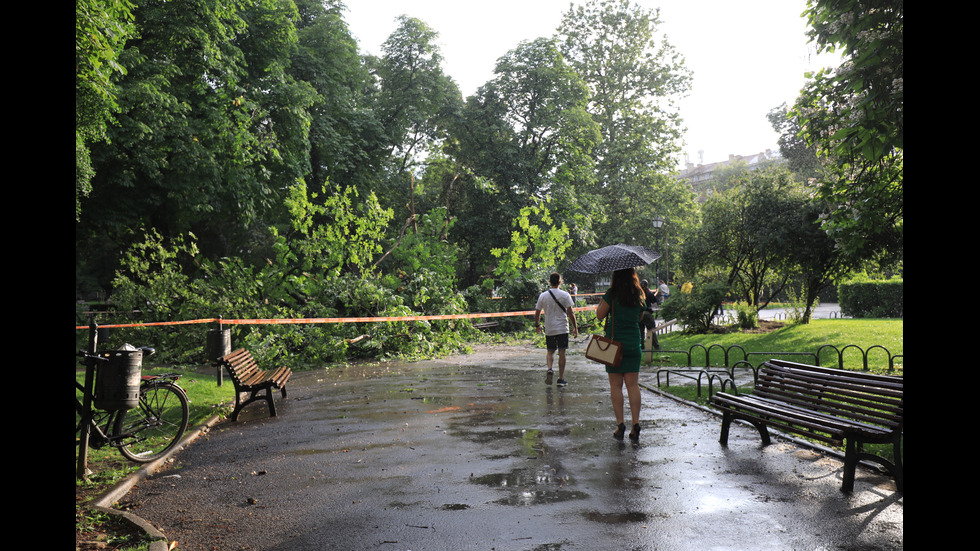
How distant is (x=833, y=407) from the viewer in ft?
19.3

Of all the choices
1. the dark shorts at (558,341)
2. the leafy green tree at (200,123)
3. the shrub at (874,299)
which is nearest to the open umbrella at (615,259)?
the dark shorts at (558,341)

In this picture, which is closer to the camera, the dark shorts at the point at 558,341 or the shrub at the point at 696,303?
the dark shorts at the point at 558,341

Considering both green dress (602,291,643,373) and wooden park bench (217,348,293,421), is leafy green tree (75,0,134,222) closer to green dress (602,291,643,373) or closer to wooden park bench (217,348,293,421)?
wooden park bench (217,348,293,421)

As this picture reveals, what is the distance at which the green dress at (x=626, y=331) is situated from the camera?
7191mm

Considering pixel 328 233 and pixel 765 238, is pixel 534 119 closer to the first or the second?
pixel 765 238

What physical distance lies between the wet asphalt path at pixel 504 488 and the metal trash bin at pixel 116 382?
0.79m

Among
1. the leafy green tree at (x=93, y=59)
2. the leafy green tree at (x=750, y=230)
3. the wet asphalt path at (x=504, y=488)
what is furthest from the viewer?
the leafy green tree at (x=750, y=230)

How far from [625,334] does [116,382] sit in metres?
5.15

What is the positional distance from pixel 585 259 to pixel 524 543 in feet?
21.7

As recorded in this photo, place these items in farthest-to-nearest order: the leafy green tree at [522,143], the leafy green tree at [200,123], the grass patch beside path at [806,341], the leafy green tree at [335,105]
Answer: the leafy green tree at [522,143] < the leafy green tree at [335,105] < the leafy green tree at [200,123] < the grass patch beside path at [806,341]

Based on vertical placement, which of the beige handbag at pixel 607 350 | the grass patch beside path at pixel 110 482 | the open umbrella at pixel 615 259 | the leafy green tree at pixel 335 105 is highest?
the leafy green tree at pixel 335 105

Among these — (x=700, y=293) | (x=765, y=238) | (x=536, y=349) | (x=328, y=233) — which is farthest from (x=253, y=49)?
(x=765, y=238)

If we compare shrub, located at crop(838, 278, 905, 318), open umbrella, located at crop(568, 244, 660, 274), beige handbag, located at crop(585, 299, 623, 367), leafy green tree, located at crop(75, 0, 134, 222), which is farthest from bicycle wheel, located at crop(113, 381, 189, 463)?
shrub, located at crop(838, 278, 905, 318)

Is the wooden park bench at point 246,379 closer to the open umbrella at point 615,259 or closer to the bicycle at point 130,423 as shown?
the bicycle at point 130,423
